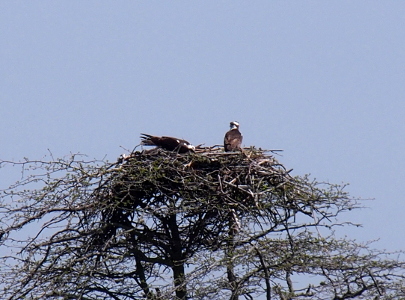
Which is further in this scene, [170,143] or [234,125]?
[234,125]

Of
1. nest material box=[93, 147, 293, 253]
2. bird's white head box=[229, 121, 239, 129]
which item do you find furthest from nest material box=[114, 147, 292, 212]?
bird's white head box=[229, 121, 239, 129]

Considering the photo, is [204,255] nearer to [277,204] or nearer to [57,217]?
[277,204]

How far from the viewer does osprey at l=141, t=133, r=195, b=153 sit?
13.9 meters

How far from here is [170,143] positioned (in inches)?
548

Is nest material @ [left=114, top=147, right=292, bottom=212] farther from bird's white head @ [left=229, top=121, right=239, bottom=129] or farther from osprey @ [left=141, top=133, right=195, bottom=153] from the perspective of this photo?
bird's white head @ [left=229, top=121, right=239, bottom=129]

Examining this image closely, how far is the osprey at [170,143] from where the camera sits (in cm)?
1387

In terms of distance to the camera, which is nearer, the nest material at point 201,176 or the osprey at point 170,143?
the nest material at point 201,176

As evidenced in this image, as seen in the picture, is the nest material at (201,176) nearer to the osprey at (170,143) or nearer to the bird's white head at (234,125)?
the osprey at (170,143)

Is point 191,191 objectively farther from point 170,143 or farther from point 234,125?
point 234,125

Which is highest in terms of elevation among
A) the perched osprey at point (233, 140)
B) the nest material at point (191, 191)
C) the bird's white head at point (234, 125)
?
the bird's white head at point (234, 125)

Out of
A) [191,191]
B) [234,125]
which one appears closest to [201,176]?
[191,191]

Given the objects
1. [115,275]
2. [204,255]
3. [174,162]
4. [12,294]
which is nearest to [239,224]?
[204,255]

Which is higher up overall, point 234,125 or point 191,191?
point 234,125

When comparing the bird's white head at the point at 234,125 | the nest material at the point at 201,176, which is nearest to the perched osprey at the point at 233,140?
the nest material at the point at 201,176
